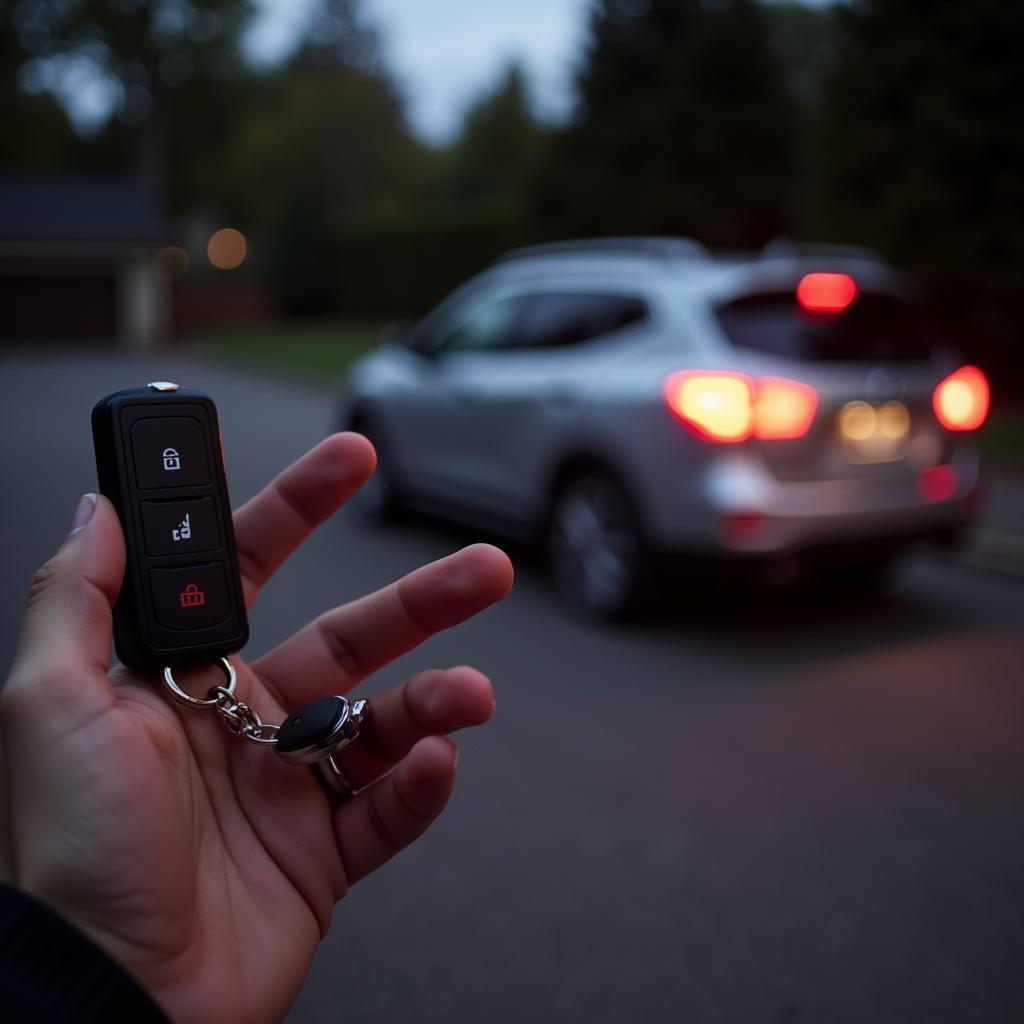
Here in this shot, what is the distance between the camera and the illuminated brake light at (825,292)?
5.04 meters

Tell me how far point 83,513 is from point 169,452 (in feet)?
0.45

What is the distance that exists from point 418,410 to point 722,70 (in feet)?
52.3

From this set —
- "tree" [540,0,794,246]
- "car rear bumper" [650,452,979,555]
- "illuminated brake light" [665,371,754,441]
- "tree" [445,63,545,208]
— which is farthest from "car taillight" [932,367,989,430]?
"tree" [445,63,545,208]

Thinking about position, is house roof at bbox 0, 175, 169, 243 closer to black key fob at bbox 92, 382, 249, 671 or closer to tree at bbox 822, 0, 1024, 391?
tree at bbox 822, 0, 1024, 391

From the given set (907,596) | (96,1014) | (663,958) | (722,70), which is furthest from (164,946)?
(722,70)

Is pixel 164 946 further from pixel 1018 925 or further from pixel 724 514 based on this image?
pixel 724 514

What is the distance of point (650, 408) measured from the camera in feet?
16.2

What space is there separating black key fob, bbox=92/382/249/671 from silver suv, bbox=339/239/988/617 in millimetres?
3451

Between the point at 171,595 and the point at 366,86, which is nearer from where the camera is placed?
the point at 171,595

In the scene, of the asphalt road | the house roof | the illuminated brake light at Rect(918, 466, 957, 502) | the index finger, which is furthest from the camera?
the house roof

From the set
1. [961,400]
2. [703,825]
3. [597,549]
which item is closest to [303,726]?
[703,825]

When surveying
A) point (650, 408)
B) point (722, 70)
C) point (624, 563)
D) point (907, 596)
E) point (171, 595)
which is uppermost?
point (722, 70)

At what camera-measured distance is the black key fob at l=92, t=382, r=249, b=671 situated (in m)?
1.42

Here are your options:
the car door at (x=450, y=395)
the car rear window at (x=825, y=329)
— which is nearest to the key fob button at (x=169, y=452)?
the car rear window at (x=825, y=329)
